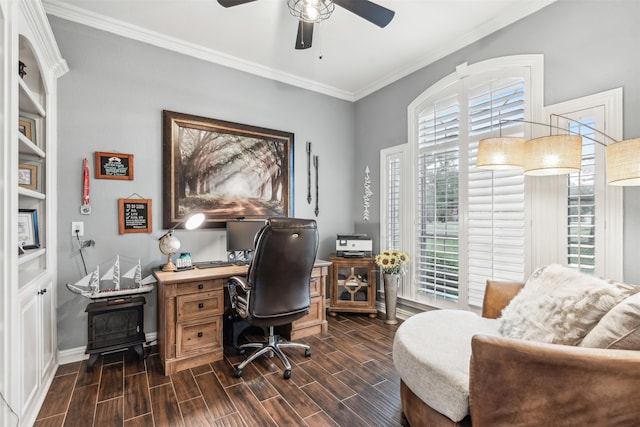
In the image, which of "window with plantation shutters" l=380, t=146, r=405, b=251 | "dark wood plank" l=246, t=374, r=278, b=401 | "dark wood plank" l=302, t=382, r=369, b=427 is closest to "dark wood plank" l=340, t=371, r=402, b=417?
"dark wood plank" l=302, t=382, r=369, b=427

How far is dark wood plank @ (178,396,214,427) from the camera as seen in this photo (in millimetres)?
1792

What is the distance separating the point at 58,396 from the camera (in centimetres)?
204

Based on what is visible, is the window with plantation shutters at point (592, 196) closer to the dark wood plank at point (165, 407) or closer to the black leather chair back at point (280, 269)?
the black leather chair back at point (280, 269)

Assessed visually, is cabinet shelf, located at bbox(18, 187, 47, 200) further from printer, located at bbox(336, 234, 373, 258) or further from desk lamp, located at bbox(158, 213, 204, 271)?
printer, located at bbox(336, 234, 373, 258)

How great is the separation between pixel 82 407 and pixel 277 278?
146cm

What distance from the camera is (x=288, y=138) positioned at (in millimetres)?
3682

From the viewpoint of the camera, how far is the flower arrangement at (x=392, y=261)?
3.39 m

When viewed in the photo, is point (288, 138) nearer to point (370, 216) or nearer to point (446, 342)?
point (370, 216)

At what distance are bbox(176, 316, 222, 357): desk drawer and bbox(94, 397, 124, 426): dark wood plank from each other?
48 centimetres

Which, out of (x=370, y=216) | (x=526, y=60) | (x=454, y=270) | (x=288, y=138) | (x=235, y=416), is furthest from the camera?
(x=370, y=216)

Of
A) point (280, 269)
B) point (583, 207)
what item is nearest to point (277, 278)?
point (280, 269)

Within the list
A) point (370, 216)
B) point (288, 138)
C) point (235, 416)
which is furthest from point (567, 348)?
point (288, 138)

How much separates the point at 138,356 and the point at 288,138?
268cm

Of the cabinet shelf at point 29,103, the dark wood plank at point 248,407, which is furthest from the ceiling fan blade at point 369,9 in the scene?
the dark wood plank at point 248,407
